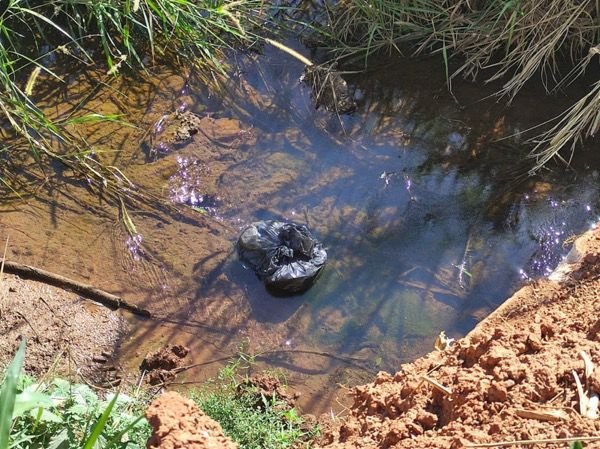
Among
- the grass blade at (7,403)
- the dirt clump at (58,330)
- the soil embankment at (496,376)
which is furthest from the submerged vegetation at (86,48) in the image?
the grass blade at (7,403)

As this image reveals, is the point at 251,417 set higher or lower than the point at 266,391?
higher

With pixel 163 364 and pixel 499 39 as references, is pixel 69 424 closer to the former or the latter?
pixel 163 364

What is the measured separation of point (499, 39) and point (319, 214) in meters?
1.78

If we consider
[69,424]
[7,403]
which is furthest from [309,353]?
[7,403]

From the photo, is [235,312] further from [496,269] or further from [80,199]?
[496,269]

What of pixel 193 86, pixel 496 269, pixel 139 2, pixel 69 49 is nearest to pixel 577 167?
pixel 496 269

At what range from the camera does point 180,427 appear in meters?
2.49

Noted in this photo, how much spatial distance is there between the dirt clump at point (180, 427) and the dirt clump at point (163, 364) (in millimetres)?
1151

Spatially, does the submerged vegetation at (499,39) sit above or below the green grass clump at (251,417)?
above

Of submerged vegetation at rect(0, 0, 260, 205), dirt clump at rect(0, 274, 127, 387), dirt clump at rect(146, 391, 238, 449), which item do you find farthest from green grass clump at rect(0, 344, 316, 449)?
submerged vegetation at rect(0, 0, 260, 205)

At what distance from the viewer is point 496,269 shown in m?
4.36

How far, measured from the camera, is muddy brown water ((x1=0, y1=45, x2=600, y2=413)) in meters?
4.06

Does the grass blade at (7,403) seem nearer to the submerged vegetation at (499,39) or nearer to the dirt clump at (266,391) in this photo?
the dirt clump at (266,391)

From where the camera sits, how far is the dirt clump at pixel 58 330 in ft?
12.2
